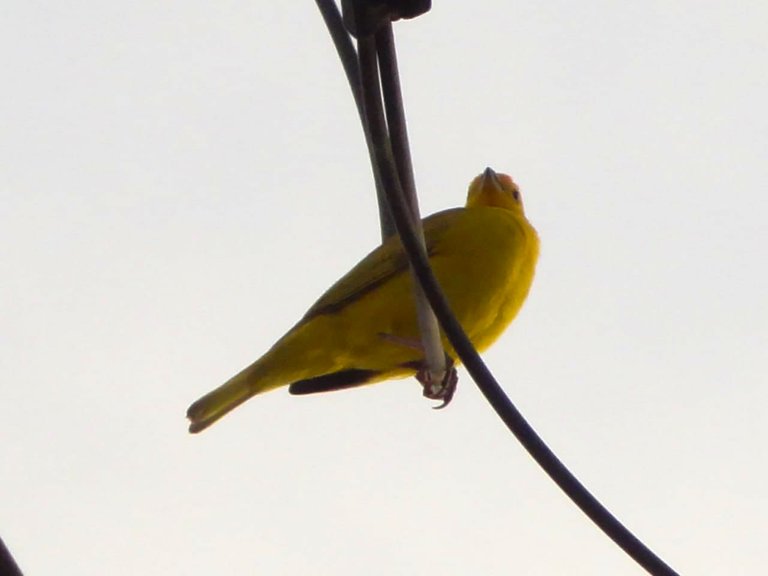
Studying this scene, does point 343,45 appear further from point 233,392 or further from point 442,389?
point 233,392

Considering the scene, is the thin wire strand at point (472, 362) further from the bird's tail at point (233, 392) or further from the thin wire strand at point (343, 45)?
the bird's tail at point (233, 392)

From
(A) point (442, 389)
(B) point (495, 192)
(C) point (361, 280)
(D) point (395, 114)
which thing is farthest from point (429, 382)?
(B) point (495, 192)

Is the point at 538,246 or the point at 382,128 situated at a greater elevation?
the point at 538,246

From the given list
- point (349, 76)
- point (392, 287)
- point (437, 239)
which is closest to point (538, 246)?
point (437, 239)

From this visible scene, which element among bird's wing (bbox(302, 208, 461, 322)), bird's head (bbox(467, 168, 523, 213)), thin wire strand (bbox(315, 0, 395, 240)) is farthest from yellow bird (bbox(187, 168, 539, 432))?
thin wire strand (bbox(315, 0, 395, 240))

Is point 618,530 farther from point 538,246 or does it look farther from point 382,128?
point 538,246

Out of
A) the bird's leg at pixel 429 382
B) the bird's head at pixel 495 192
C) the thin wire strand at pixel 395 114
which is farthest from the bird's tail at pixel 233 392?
the thin wire strand at pixel 395 114
